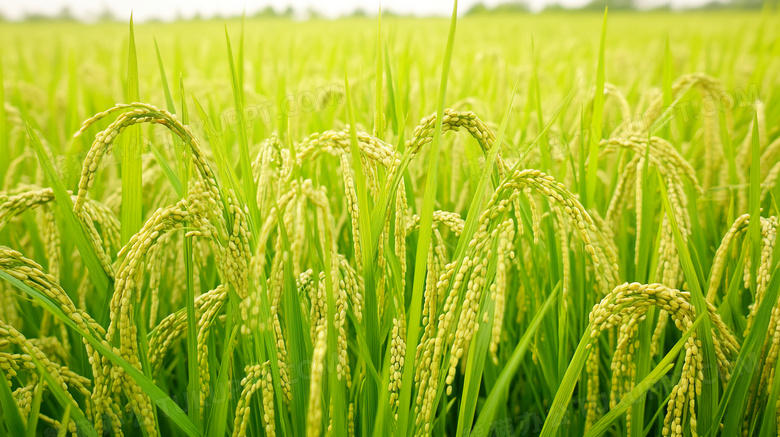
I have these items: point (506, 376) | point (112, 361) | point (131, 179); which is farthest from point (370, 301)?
point (131, 179)

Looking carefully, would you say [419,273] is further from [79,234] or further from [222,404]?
[79,234]

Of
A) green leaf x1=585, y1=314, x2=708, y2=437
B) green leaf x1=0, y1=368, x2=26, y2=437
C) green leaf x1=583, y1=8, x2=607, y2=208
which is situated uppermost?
green leaf x1=583, y1=8, x2=607, y2=208

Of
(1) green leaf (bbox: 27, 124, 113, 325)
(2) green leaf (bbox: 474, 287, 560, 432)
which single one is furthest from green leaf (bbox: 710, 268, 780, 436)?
(1) green leaf (bbox: 27, 124, 113, 325)

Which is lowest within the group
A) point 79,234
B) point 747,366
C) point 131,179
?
point 747,366

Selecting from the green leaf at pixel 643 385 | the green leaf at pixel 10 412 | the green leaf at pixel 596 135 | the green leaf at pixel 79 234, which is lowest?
the green leaf at pixel 10 412

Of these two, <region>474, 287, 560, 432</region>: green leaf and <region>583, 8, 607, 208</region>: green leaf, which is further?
<region>583, 8, 607, 208</region>: green leaf

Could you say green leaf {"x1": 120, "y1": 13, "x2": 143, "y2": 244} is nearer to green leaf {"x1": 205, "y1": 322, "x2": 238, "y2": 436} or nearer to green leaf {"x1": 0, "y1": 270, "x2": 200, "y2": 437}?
green leaf {"x1": 0, "y1": 270, "x2": 200, "y2": 437}

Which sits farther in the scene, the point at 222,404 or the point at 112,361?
the point at 222,404

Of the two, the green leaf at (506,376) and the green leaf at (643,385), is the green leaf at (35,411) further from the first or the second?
the green leaf at (643,385)

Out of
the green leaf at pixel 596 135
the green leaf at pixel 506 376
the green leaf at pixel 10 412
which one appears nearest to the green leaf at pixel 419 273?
the green leaf at pixel 506 376

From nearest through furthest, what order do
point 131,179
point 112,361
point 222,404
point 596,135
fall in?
point 112,361, point 222,404, point 131,179, point 596,135

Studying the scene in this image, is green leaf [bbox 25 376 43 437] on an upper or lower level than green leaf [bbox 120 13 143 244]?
lower

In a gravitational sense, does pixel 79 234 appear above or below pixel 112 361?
above

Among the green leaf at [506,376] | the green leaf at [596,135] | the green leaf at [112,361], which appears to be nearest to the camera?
the green leaf at [112,361]
